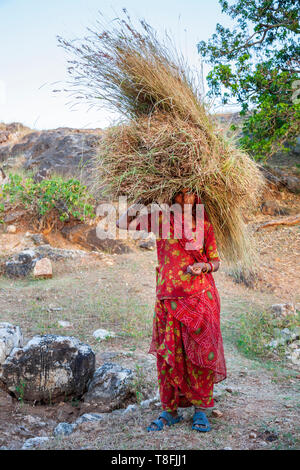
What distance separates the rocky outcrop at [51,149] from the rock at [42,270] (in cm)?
364

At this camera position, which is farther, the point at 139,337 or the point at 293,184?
the point at 293,184

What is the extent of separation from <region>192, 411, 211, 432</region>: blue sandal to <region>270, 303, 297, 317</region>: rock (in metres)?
2.69

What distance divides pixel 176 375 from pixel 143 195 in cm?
102

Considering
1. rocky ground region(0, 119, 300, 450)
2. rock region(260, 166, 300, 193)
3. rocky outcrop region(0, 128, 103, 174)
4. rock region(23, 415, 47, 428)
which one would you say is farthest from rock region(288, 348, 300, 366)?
rocky outcrop region(0, 128, 103, 174)

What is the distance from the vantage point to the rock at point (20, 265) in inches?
244

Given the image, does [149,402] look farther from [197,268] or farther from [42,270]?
[42,270]

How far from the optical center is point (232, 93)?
6.11 m

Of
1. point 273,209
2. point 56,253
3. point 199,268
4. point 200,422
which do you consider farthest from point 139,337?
point 273,209

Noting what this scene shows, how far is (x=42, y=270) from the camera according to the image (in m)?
6.03

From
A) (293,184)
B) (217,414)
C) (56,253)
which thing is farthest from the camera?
(293,184)

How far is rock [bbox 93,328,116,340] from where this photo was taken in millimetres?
3911

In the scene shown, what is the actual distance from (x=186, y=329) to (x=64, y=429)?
1.01 metres

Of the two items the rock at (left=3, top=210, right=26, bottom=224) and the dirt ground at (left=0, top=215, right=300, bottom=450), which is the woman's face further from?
the rock at (left=3, top=210, right=26, bottom=224)
